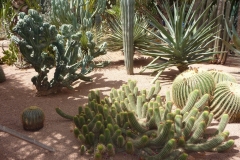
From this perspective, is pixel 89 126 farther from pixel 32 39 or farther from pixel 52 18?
pixel 52 18

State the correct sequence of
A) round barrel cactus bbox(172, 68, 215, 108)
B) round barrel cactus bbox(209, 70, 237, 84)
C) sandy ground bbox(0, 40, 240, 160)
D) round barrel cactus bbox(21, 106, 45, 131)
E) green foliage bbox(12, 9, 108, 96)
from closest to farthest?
sandy ground bbox(0, 40, 240, 160) < round barrel cactus bbox(21, 106, 45, 131) < round barrel cactus bbox(172, 68, 215, 108) < round barrel cactus bbox(209, 70, 237, 84) < green foliage bbox(12, 9, 108, 96)

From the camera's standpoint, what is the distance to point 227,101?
3701 millimetres

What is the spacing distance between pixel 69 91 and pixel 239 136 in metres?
2.98

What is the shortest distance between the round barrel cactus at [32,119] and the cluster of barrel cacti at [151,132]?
543mm

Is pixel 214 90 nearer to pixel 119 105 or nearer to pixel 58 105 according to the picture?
pixel 119 105

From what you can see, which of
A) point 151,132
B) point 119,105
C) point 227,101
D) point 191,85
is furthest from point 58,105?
point 227,101

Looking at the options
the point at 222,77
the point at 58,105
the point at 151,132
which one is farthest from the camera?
the point at 58,105

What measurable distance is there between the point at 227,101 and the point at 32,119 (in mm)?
2409

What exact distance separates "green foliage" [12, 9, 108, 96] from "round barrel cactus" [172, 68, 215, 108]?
1.95 m

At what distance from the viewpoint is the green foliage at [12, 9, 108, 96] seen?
4531 millimetres

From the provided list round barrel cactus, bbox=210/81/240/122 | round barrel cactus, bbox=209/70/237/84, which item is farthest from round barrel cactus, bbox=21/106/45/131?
round barrel cactus, bbox=209/70/237/84

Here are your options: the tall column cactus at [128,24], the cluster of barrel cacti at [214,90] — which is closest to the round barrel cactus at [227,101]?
the cluster of barrel cacti at [214,90]

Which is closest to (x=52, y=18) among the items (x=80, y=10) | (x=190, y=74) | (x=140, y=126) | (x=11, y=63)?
(x=80, y=10)

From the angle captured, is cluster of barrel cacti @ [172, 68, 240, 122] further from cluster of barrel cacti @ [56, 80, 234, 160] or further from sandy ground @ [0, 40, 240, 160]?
cluster of barrel cacti @ [56, 80, 234, 160]
